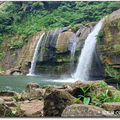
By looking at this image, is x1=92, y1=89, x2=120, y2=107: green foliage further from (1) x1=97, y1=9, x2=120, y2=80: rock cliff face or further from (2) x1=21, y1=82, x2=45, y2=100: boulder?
(1) x1=97, y1=9, x2=120, y2=80: rock cliff face

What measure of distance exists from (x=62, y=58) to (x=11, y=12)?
63.4 feet

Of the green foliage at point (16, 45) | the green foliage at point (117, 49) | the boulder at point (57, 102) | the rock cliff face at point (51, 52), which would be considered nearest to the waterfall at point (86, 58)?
the rock cliff face at point (51, 52)

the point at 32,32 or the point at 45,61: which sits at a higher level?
the point at 32,32

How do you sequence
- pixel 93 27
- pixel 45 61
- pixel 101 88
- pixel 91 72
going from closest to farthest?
pixel 101 88, pixel 91 72, pixel 93 27, pixel 45 61

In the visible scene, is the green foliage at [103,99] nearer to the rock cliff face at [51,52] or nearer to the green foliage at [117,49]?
the green foliage at [117,49]

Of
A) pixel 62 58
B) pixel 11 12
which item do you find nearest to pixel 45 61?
pixel 62 58

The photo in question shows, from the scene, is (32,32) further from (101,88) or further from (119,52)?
(101,88)

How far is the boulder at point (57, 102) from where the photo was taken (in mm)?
2604

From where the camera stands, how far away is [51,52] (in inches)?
699

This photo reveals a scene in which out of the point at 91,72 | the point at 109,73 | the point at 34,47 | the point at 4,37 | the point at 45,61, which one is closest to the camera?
the point at 109,73

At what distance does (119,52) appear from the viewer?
35.0 feet

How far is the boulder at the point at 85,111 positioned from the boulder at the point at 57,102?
Result: 24.9 inches

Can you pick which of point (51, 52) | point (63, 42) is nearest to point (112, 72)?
point (63, 42)

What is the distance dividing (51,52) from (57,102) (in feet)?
50.1
